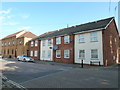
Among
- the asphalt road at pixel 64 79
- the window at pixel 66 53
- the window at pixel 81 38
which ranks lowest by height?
the asphalt road at pixel 64 79

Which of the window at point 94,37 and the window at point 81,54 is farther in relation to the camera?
the window at point 81,54

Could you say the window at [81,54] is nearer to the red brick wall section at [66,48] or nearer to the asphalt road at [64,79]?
the red brick wall section at [66,48]

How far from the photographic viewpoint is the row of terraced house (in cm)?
1576

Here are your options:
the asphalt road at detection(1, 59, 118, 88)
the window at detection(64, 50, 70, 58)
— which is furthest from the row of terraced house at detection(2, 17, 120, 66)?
the asphalt road at detection(1, 59, 118, 88)

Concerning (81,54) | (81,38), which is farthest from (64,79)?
(81,38)

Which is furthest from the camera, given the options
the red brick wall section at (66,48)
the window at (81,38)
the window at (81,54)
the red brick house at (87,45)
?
the red brick wall section at (66,48)

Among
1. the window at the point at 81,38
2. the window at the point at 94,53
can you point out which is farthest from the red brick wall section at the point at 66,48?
the window at the point at 94,53

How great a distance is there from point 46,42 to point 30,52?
25.3 ft

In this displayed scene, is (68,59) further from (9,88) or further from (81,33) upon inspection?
(9,88)

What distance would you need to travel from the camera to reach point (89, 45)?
1684cm

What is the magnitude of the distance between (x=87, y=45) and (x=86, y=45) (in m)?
0.19

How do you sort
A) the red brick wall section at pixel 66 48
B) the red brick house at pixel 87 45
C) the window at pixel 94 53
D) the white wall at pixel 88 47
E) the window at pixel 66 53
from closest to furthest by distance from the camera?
the white wall at pixel 88 47 → the red brick house at pixel 87 45 → the window at pixel 94 53 → the red brick wall section at pixel 66 48 → the window at pixel 66 53

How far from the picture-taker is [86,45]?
1723 cm

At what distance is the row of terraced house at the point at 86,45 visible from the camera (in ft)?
51.7
